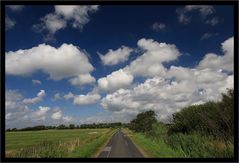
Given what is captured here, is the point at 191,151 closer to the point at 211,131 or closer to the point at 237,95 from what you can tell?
the point at 211,131

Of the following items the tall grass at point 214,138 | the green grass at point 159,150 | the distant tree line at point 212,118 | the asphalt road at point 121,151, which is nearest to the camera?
the tall grass at point 214,138

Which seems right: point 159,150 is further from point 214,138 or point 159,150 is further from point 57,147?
point 57,147

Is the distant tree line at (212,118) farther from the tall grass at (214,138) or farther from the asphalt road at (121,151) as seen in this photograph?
the asphalt road at (121,151)

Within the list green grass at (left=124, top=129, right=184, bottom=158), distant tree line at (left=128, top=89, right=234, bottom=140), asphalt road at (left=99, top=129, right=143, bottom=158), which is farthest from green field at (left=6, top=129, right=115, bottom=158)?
distant tree line at (left=128, top=89, right=234, bottom=140)

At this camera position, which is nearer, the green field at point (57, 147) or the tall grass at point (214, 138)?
the tall grass at point (214, 138)

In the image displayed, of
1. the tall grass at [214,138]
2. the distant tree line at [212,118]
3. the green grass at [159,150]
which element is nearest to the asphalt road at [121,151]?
the green grass at [159,150]

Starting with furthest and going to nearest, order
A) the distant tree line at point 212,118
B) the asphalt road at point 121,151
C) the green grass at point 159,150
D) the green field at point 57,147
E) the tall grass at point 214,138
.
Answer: the asphalt road at point 121,151 → the green field at point 57,147 → the green grass at point 159,150 → the distant tree line at point 212,118 → the tall grass at point 214,138

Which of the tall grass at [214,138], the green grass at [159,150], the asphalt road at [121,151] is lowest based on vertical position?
the asphalt road at [121,151]

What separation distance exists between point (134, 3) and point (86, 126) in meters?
170

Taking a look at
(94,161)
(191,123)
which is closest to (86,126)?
(191,123)

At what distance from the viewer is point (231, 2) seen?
37.7 ft

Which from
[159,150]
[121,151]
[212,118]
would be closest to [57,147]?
[121,151]

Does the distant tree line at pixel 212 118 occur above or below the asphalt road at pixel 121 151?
above

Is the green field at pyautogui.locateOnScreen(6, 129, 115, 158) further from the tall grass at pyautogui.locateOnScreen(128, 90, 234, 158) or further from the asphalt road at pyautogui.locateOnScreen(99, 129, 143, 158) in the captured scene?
the tall grass at pyautogui.locateOnScreen(128, 90, 234, 158)
